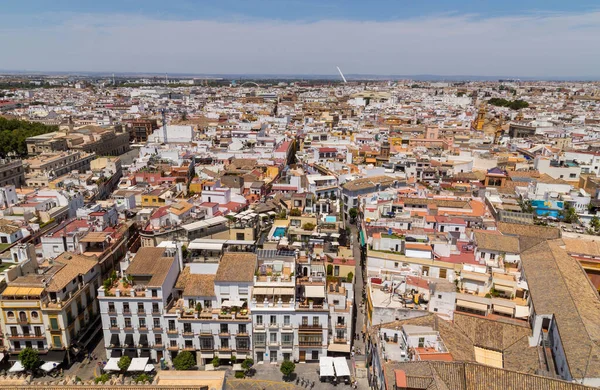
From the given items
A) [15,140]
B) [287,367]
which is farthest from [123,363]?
[15,140]

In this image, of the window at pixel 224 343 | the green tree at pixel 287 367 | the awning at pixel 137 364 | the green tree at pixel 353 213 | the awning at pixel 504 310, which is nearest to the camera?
the green tree at pixel 287 367

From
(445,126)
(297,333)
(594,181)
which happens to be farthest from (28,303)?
(445,126)

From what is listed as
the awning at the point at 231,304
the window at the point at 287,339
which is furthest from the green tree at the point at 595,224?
the awning at the point at 231,304

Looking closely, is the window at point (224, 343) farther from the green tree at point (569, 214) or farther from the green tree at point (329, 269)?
the green tree at point (569, 214)

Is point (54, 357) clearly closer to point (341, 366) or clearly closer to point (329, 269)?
point (341, 366)

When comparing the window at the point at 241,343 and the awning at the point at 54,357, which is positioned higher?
the window at the point at 241,343

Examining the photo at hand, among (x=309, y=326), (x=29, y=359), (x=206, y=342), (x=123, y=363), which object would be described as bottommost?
(x=123, y=363)

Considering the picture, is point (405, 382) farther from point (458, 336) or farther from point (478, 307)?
point (478, 307)
